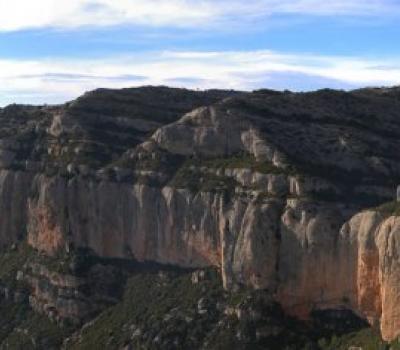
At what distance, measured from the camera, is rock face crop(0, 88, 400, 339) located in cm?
9700

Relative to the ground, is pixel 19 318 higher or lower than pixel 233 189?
lower

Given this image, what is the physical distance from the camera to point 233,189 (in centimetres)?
11000

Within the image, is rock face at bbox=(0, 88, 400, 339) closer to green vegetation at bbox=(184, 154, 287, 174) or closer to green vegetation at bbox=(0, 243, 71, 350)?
green vegetation at bbox=(184, 154, 287, 174)

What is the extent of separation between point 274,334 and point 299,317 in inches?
139

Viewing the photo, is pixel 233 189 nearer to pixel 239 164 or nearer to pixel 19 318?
pixel 239 164

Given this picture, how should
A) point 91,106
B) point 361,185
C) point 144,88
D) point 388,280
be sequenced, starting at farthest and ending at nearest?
point 144,88 → point 91,106 → point 361,185 → point 388,280

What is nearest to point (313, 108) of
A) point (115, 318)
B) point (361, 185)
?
point (361, 185)

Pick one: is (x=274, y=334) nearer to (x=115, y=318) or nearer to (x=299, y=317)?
(x=299, y=317)

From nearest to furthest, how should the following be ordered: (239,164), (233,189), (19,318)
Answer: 1. (233,189)
2. (239,164)
3. (19,318)

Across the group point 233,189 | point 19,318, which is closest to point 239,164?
point 233,189

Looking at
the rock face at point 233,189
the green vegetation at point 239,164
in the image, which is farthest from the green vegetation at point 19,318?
the green vegetation at point 239,164

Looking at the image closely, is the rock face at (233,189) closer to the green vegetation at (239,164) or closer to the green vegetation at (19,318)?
the green vegetation at (239,164)

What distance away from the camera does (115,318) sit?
116375mm

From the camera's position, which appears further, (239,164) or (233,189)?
(239,164)
